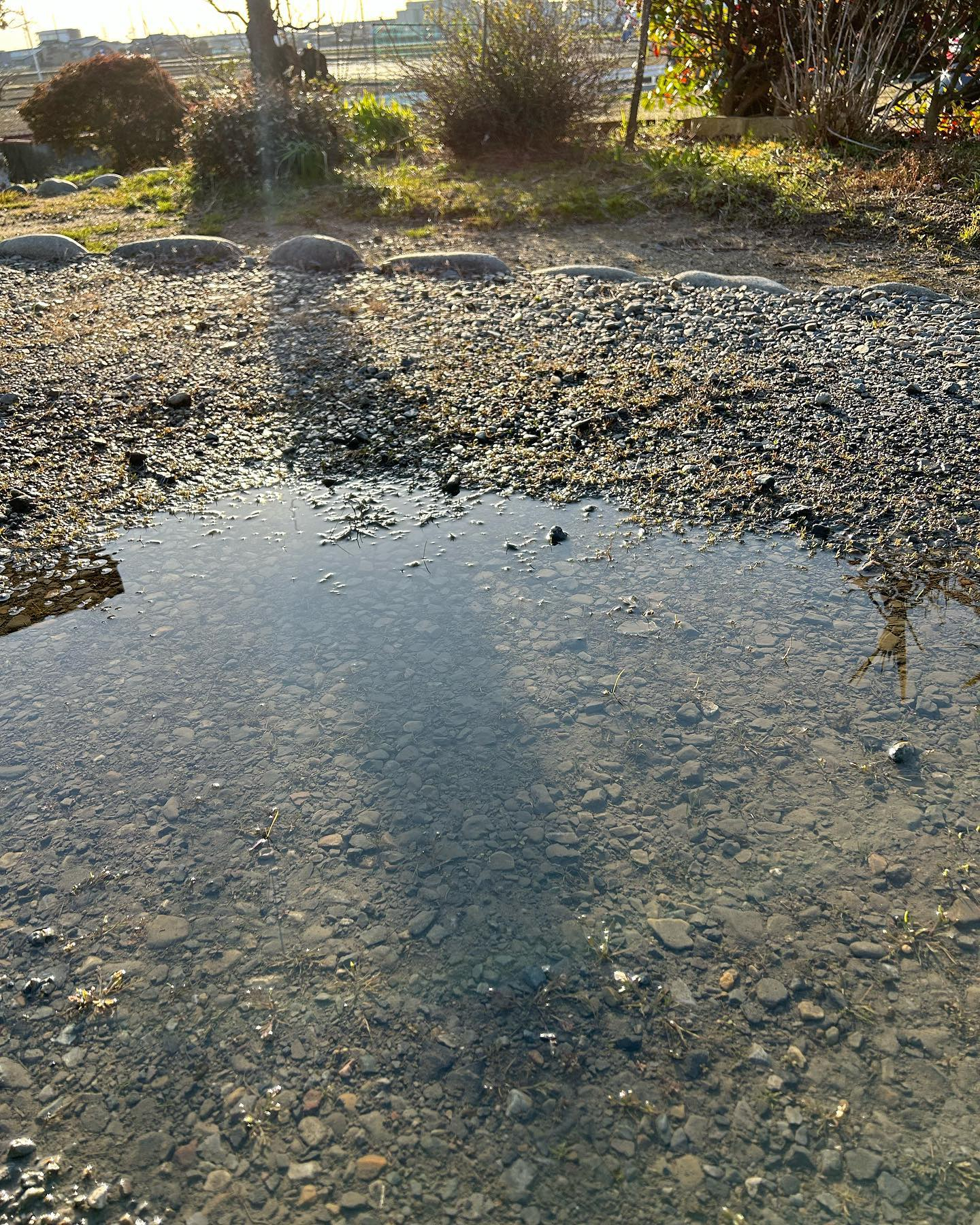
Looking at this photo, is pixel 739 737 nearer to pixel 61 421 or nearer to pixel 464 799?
pixel 464 799

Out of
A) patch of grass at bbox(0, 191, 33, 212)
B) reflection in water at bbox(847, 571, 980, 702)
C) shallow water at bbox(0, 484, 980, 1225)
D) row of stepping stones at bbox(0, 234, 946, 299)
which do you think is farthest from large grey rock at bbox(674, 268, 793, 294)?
patch of grass at bbox(0, 191, 33, 212)

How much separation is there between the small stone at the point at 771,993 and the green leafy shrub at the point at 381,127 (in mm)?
10480

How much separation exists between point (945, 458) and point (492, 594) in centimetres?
218

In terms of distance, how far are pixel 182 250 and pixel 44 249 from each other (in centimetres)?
126

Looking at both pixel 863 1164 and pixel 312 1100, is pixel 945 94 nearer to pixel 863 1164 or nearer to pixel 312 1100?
pixel 863 1164

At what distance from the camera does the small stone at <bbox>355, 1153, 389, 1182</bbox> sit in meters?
1.73

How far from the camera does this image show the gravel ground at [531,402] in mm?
4039

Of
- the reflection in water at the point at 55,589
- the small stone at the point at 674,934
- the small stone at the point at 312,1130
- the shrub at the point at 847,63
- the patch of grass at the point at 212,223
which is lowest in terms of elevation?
the small stone at the point at 312,1130

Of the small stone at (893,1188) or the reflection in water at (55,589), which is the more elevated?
the reflection in water at (55,589)

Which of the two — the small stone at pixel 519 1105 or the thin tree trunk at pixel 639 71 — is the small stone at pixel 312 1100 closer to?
the small stone at pixel 519 1105

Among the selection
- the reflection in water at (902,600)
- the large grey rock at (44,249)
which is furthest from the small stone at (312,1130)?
the large grey rock at (44,249)

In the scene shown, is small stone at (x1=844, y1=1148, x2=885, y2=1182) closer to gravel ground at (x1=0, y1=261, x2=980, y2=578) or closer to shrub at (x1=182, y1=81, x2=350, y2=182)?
gravel ground at (x1=0, y1=261, x2=980, y2=578)

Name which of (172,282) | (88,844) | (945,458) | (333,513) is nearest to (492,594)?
(333,513)

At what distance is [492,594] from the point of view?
346cm
